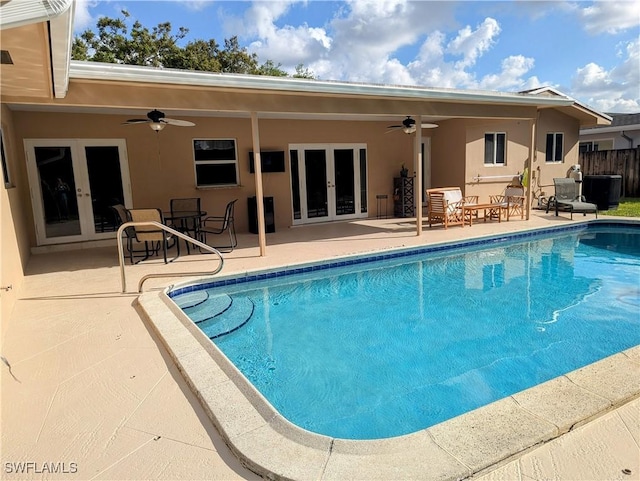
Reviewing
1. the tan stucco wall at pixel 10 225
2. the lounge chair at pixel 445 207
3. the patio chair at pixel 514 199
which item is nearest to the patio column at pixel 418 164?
the lounge chair at pixel 445 207

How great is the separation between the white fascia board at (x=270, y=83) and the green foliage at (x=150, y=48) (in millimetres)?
17173

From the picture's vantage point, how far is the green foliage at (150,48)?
2045 cm

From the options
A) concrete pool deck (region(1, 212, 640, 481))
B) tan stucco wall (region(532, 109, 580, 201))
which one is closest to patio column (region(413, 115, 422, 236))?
concrete pool deck (region(1, 212, 640, 481))

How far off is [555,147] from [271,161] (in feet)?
33.2

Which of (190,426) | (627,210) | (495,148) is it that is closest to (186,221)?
(190,426)

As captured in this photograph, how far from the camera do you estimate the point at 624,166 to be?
52.9 feet

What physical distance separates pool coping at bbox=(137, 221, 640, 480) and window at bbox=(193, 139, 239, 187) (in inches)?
302

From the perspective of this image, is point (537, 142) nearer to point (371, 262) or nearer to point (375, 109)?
point (375, 109)

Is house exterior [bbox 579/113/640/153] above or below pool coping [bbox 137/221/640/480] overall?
above

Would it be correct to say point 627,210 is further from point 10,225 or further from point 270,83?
point 10,225

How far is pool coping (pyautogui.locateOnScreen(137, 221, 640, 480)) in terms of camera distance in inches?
79.3

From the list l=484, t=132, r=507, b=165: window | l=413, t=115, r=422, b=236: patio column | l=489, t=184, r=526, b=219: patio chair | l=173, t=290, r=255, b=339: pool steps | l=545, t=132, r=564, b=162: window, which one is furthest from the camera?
l=545, t=132, r=564, b=162: window

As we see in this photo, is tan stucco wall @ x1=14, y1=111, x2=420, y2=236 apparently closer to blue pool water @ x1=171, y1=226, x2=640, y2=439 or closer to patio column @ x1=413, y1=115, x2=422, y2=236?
patio column @ x1=413, y1=115, x2=422, y2=236

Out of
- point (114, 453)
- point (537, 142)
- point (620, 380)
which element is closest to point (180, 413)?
point (114, 453)
